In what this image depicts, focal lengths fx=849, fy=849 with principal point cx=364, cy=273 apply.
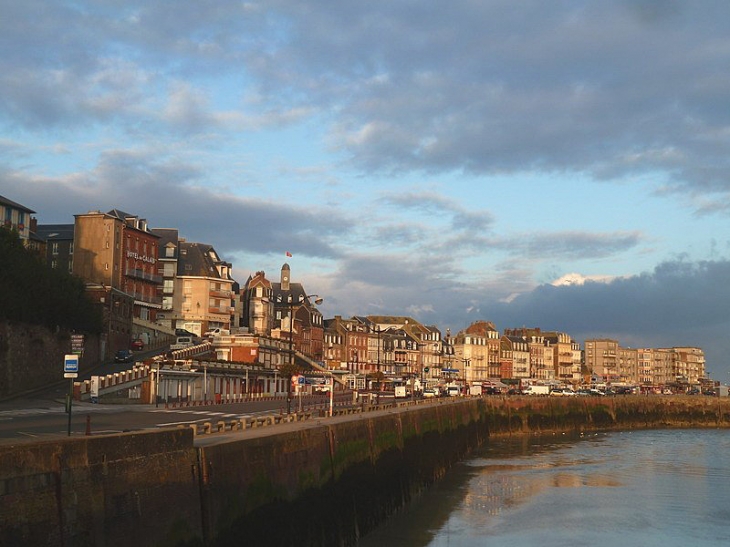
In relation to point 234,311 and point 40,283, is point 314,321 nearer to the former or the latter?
point 234,311

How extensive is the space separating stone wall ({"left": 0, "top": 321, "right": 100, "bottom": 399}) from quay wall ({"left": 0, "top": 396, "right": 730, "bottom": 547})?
96.6 feet

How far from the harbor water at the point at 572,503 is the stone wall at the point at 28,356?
31108 millimetres

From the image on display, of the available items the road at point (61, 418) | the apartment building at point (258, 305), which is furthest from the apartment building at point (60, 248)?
the road at point (61, 418)

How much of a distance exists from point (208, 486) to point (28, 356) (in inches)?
1843

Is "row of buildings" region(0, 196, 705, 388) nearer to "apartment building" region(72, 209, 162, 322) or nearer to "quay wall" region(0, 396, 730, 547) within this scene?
"apartment building" region(72, 209, 162, 322)

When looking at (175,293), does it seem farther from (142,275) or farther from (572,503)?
(572,503)

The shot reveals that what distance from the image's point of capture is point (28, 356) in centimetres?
6456

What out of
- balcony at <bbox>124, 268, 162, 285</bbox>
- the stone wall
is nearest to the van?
balcony at <bbox>124, 268, 162, 285</bbox>

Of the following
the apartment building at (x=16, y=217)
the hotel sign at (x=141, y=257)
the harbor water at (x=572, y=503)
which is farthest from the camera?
the hotel sign at (x=141, y=257)

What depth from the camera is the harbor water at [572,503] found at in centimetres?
3894

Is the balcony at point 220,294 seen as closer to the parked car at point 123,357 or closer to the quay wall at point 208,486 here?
the parked car at point 123,357

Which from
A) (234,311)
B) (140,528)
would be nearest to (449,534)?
(140,528)

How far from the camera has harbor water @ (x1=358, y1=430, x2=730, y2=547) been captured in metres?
38.9

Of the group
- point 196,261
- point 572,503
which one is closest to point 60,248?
point 196,261
